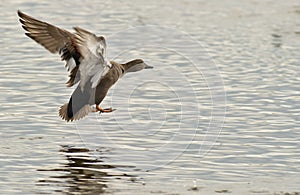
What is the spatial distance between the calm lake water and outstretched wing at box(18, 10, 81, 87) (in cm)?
91

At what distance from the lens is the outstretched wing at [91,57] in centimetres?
842

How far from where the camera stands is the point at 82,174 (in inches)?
330

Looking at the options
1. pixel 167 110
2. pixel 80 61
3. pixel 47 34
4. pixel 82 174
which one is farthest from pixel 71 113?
pixel 167 110

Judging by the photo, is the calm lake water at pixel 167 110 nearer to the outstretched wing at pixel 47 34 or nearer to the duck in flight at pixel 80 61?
the duck in flight at pixel 80 61

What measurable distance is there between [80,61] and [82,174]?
1238 millimetres

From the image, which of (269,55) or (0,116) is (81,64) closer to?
(0,116)

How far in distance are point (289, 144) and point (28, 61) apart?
5263mm

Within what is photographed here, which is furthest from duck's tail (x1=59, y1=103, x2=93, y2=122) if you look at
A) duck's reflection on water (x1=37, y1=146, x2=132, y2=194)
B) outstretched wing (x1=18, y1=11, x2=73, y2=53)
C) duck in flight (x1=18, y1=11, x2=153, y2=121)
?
outstretched wing (x1=18, y1=11, x2=73, y2=53)

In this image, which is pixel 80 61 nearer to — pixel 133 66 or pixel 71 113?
pixel 71 113

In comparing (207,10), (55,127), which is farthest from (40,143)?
(207,10)

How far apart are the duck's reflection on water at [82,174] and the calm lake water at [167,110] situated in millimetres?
10

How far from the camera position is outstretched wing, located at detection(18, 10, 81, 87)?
9.12 m

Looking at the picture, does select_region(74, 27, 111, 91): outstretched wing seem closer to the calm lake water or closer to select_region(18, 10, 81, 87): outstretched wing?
select_region(18, 10, 81, 87): outstretched wing

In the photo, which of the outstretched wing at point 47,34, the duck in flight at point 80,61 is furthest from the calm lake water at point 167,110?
the outstretched wing at point 47,34
